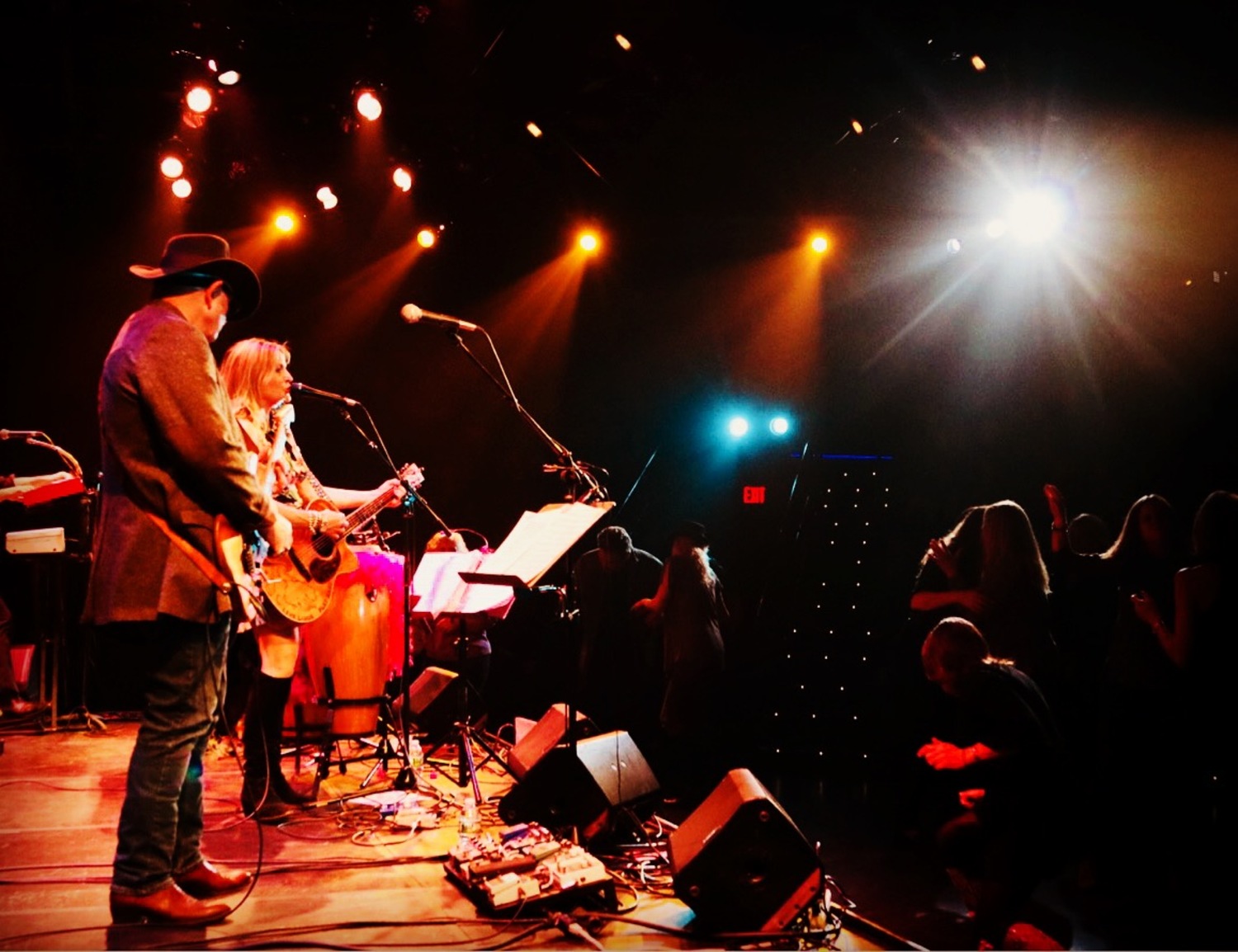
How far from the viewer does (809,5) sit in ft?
16.6

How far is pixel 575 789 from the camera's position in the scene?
3.34m

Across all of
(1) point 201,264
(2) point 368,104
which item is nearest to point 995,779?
(1) point 201,264

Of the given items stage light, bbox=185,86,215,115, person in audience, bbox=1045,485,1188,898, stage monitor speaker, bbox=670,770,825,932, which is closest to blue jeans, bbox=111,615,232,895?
stage monitor speaker, bbox=670,770,825,932

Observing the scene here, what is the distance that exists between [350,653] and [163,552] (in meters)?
1.89

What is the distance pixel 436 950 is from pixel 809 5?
5252 mm

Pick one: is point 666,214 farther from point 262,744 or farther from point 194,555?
point 194,555

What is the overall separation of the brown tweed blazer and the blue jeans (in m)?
0.10

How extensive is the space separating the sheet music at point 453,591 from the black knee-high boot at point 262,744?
857mm

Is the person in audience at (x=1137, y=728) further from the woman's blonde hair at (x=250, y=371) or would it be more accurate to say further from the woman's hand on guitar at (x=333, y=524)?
the woman's blonde hair at (x=250, y=371)

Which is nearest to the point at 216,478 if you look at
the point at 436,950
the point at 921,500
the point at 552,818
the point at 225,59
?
the point at 436,950

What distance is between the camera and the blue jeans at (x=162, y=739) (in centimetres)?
235

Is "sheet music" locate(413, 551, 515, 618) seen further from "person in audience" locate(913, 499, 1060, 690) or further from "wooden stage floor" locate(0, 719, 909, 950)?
"person in audience" locate(913, 499, 1060, 690)

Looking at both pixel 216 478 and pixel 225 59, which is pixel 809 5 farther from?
pixel 216 478

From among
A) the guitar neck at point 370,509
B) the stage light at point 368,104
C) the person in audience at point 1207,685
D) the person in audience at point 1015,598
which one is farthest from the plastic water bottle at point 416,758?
the stage light at point 368,104
